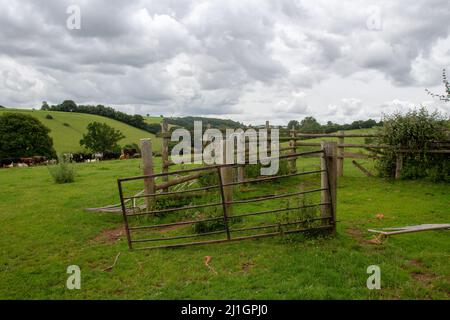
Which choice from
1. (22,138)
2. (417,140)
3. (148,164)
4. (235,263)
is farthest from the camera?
(22,138)

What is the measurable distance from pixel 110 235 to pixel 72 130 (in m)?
52.4

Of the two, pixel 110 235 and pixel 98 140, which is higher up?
pixel 98 140

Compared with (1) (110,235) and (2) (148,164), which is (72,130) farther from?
(1) (110,235)

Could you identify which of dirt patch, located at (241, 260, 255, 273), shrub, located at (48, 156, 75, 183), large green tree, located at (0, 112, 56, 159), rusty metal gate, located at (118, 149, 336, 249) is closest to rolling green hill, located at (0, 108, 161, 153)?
large green tree, located at (0, 112, 56, 159)

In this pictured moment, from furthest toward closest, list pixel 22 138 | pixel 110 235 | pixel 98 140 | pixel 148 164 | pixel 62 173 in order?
pixel 98 140
pixel 22 138
pixel 62 173
pixel 148 164
pixel 110 235

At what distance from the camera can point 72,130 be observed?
5422cm

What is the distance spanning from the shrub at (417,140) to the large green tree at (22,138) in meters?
32.3

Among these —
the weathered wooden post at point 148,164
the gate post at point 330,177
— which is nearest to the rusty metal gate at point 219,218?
the gate post at point 330,177

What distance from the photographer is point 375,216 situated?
736 centimetres

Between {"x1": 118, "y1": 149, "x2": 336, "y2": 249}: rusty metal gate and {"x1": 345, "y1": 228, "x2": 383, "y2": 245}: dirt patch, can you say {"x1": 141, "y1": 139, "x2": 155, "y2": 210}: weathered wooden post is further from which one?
{"x1": 345, "y1": 228, "x2": 383, "y2": 245}: dirt patch

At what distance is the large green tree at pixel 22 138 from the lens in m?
32.6

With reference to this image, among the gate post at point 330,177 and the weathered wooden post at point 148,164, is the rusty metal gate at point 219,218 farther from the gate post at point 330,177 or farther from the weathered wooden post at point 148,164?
the weathered wooden post at point 148,164

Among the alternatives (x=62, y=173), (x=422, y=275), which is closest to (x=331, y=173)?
(x=422, y=275)
